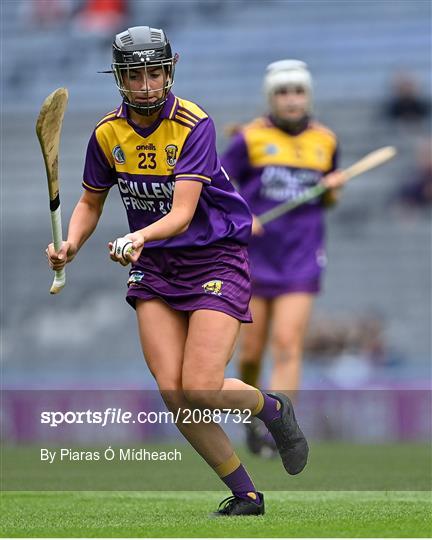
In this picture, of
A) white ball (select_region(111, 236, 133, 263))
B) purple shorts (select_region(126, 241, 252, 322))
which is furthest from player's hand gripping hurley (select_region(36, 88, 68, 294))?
white ball (select_region(111, 236, 133, 263))

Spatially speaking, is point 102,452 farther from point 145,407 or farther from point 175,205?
point 175,205

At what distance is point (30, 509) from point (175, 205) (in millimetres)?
1558

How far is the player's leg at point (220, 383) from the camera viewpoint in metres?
5.28

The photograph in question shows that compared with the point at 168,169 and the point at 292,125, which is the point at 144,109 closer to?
the point at 168,169

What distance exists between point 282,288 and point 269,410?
315 cm

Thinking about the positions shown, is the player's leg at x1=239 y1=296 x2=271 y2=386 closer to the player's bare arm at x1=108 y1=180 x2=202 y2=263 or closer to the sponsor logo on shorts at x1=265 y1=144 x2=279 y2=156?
the sponsor logo on shorts at x1=265 y1=144 x2=279 y2=156

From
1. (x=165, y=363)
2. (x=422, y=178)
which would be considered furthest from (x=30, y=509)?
(x=422, y=178)

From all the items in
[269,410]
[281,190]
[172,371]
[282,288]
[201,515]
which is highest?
[172,371]

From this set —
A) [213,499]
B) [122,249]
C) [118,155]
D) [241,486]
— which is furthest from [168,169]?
[213,499]

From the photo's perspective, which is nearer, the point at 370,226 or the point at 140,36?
the point at 140,36

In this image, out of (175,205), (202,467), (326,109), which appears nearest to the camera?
(175,205)

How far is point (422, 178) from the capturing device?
53.7ft

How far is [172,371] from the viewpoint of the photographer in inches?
212

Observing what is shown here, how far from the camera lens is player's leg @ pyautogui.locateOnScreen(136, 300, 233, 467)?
212 inches
